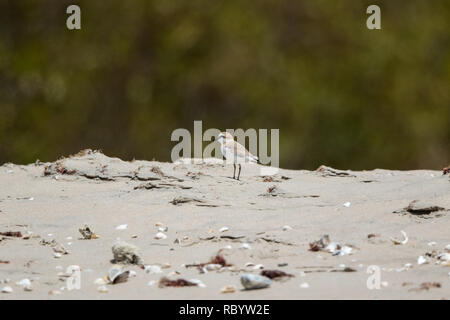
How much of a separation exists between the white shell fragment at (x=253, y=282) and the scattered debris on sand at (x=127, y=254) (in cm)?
110

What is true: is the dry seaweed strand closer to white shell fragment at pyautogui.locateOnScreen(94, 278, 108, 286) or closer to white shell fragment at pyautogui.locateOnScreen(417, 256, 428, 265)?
white shell fragment at pyautogui.locateOnScreen(94, 278, 108, 286)

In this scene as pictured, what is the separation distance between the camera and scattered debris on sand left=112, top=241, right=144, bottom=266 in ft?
20.1

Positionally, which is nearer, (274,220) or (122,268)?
(122,268)

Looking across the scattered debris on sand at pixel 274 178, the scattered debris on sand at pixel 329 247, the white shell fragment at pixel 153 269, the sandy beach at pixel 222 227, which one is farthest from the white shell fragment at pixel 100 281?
the scattered debris on sand at pixel 274 178

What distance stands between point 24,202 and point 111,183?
99 centimetres

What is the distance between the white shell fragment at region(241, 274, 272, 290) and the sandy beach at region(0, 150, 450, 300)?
0.05 metres

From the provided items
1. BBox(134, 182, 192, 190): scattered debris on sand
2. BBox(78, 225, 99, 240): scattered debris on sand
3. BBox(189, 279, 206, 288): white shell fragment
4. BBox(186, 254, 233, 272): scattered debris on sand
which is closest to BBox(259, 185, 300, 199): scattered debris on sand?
BBox(134, 182, 192, 190): scattered debris on sand

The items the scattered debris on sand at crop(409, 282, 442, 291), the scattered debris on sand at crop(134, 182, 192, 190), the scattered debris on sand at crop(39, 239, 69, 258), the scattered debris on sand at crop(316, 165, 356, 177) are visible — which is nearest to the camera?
the scattered debris on sand at crop(409, 282, 442, 291)

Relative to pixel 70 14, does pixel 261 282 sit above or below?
below

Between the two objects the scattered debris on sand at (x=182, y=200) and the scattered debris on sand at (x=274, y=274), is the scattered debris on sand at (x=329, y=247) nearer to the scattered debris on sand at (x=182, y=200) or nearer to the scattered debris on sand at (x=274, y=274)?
the scattered debris on sand at (x=274, y=274)

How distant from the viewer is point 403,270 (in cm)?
570

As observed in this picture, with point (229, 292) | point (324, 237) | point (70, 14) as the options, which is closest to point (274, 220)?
point (324, 237)
